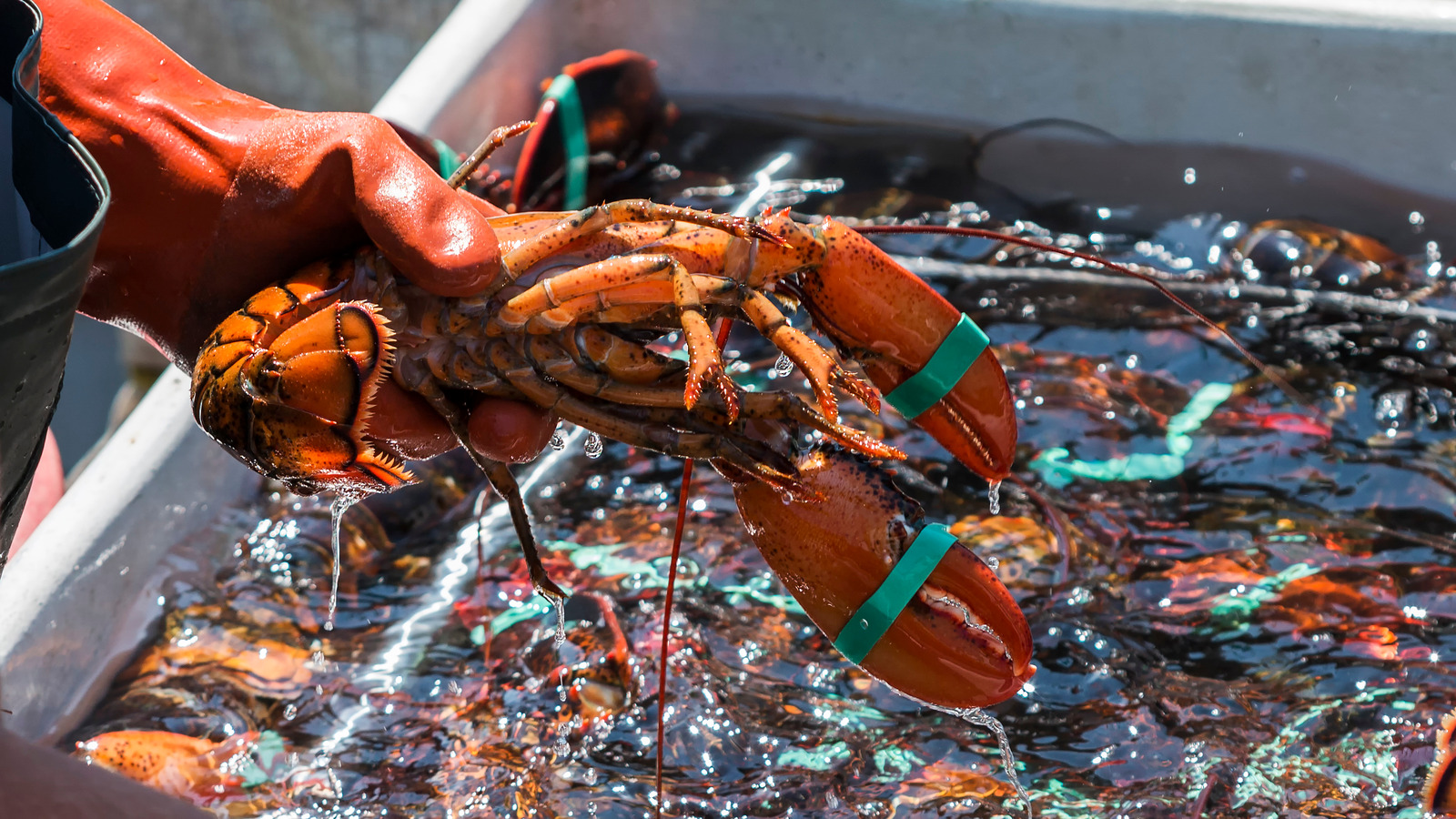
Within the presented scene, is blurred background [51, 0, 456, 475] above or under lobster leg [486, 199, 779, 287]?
under

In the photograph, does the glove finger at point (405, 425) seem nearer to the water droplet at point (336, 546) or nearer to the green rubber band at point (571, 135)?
the water droplet at point (336, 546)

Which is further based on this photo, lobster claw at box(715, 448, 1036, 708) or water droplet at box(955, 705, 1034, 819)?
water droplet at box(955, 705, 1034, 819)

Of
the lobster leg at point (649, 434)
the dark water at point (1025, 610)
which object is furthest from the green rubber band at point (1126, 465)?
the lobster leg at point (649, 434)

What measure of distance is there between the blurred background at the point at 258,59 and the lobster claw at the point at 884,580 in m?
3.25

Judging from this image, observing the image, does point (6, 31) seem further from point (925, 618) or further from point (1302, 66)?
point (1302, 66)

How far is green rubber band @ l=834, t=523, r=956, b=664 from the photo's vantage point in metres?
1.62

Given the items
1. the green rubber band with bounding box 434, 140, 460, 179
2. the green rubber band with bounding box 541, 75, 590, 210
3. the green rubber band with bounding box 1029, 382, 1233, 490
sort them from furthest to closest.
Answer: the green rubber band with bounding box 541, 75, 590, 210 < the green rubber band with bounding box 434, 140, 460, 179 < the green rubber band with bounding box 1029, 382, 1233, 490

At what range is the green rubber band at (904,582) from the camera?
1.62m

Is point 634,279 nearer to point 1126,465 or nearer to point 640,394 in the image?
point 640,394

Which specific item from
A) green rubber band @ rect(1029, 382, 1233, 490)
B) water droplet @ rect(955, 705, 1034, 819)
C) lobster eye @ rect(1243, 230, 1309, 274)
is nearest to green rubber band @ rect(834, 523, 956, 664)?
water droplet @ rect(955, 705, 1034, 819)

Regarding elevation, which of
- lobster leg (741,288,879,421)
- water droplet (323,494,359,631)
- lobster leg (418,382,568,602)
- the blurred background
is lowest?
the blurred background

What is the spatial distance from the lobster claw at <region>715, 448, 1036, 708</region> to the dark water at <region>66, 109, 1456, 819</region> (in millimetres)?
489

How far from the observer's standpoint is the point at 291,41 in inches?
173

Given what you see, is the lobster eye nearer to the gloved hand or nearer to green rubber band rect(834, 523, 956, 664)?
green rubber band rect(834, 523, 956, 664)
